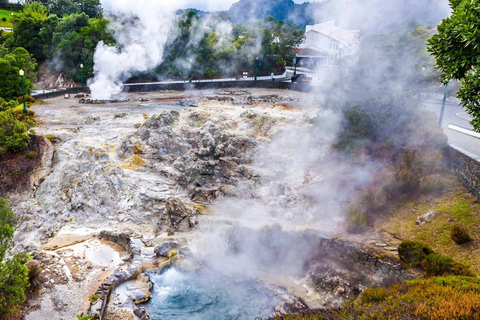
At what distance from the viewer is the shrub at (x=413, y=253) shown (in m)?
10.6

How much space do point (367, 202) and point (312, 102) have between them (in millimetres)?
14108

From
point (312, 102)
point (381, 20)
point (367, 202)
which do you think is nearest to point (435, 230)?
point (367, 202)

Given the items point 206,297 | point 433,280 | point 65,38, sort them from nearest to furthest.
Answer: point 433,280 < point 206,297 < point 65,38

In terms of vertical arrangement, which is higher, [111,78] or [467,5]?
[467,5]

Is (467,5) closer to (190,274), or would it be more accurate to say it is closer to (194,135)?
(190,274)

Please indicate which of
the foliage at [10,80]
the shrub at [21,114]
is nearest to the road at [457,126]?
the shrub at [21,114]

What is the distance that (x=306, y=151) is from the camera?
1906 cm

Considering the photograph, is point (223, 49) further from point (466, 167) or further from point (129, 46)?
point (466, 167)

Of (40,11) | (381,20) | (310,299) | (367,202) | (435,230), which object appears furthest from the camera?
(40,11)

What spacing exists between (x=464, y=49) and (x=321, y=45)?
1649 inches

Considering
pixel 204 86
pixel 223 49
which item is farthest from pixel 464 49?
pixel 223 49

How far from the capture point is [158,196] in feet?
54.3

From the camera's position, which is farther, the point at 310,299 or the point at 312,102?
the point at 312,102

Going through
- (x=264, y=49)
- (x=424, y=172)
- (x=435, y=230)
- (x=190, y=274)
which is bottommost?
(x=190, y=274)
